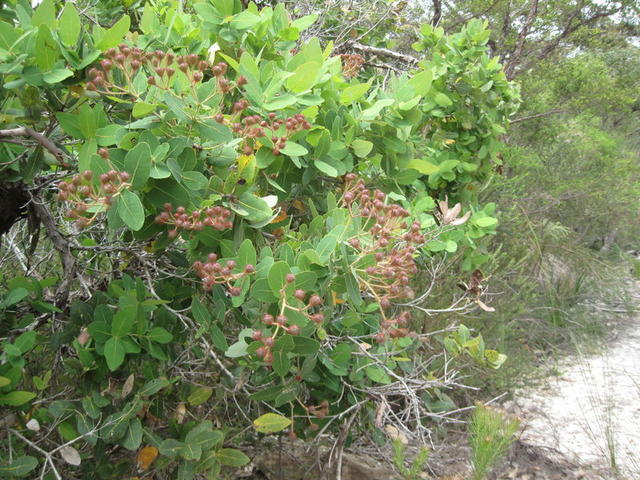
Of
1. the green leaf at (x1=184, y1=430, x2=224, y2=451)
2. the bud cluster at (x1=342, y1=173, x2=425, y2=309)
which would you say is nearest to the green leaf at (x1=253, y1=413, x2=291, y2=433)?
the green leaf at (x1=184, y1=430, x2=224, y2=451)

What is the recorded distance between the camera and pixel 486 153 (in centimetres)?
246

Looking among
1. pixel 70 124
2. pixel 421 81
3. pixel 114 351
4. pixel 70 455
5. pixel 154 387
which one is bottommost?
pixel 70 455

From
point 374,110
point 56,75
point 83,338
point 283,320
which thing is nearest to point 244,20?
point 374,110

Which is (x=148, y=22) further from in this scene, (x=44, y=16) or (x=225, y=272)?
(x=225, y=272)

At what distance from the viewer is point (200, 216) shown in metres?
1.09

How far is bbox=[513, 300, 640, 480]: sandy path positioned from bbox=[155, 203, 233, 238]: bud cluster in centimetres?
256

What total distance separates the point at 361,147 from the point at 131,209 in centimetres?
63

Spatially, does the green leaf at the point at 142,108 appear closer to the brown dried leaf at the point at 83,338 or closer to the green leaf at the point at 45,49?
the green leaf at the point at 45,49

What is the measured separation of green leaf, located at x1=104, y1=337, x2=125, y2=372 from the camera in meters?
1.32

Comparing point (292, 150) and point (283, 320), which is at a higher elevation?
point (292, 150)

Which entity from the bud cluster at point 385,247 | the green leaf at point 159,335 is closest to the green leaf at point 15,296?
the green leaf at point 159,335

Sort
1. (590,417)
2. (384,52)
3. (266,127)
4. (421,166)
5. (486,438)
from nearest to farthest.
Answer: (266,127) < (421,166) < (486,438) < (384,52) < (590,417)

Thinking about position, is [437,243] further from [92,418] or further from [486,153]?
[92,418]

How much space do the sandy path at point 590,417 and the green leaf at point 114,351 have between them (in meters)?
2.40
